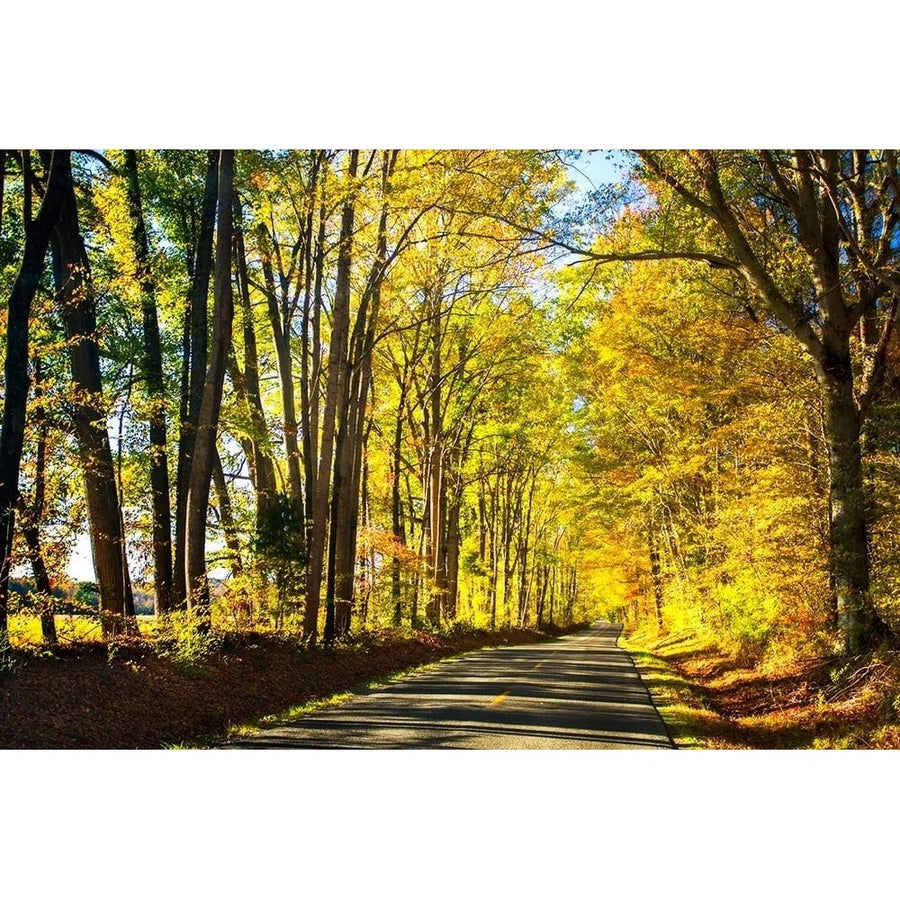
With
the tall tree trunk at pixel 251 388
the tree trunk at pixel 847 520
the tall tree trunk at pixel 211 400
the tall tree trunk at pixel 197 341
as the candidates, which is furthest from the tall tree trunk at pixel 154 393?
the tree trunk at pixel 847 520

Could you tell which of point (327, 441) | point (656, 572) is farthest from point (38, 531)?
point (656, 572)

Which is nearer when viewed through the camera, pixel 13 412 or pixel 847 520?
pixel 13 412

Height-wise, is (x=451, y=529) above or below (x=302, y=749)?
above

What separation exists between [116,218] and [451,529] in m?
19.0

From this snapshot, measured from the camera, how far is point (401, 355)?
26.7 meters

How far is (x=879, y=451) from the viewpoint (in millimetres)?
11328

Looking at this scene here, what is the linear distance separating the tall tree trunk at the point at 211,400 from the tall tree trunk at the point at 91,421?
1094 millimetres

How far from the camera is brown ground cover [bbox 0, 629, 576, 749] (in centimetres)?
811

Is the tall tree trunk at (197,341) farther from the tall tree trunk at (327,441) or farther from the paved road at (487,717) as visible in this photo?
the paved road at (487,717)

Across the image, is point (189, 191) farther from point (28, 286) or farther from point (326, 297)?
point (28, 286)

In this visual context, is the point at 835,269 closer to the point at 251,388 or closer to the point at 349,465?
the point at 349,465

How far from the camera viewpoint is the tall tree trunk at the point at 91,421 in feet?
38.2

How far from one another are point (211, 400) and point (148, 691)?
4.98 m
